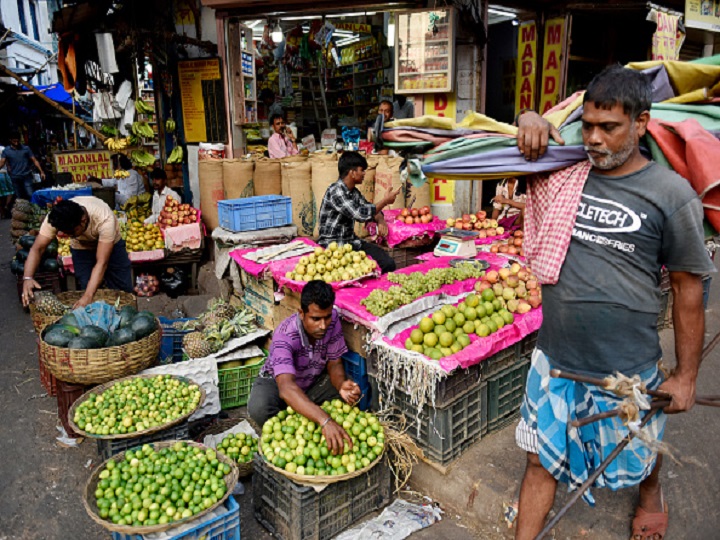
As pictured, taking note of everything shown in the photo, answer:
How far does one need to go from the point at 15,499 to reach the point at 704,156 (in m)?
4.41

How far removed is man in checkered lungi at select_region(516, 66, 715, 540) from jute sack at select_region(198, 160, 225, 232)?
6090 mm

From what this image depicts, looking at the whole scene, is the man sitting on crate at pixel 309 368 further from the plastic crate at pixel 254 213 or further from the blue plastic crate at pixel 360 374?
the plastic crate at pixel 254 213

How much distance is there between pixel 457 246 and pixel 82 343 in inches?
139

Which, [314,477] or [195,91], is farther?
[195,91]

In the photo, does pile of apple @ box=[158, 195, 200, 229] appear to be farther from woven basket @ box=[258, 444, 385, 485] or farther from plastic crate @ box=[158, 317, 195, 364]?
woven basket @ box=[258, 444, 385, 485]

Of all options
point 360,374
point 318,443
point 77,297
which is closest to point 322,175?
point 77,297

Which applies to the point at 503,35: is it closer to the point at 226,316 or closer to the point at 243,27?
the point at 243,27

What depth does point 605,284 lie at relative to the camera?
2217 mm

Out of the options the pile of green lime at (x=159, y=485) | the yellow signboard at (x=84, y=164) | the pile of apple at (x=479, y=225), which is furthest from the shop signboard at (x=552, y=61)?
the yellow signboard at (x=84, y=164)

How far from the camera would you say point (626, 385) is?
5.87 feet

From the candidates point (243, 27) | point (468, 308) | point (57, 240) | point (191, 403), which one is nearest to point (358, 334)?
point (468, 308)

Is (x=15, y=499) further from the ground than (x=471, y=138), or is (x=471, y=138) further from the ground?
(x=471, y=138)

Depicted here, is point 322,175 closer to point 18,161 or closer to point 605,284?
point 605,284

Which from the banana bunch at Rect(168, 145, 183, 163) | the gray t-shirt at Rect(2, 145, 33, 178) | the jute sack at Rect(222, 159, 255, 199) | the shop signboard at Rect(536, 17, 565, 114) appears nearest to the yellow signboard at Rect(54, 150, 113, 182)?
the banana bunch at Rect(168, 145, 183, 163)
